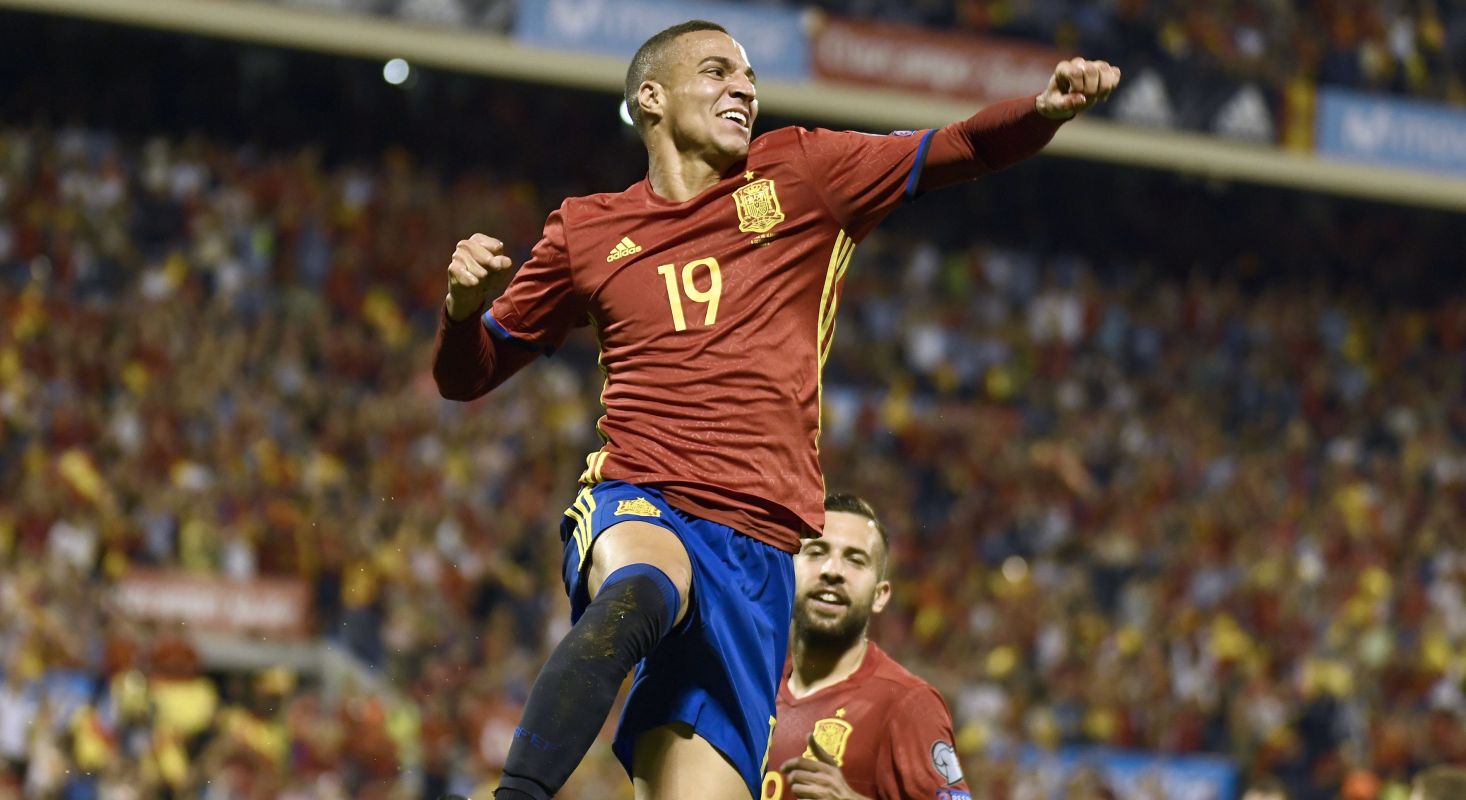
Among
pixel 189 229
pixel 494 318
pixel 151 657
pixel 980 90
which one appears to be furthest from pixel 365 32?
pixel 494 318

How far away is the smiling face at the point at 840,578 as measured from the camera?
17.9 feet

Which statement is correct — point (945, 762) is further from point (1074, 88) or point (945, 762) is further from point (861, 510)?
point (1074, 88)

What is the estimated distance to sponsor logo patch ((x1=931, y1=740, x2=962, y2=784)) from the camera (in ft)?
16.4

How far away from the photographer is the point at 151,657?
487 inches

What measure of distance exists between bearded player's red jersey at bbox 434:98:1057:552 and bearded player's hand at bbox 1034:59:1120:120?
7 cm

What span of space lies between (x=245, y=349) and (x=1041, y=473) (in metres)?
7.99

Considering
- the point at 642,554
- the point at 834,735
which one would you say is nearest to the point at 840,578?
the point at 834,735

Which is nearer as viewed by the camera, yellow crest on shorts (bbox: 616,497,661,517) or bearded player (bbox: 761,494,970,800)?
yellow crest on shorts (bbox: 616,497,661,517)

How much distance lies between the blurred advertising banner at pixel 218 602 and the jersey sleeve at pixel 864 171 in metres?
10.0

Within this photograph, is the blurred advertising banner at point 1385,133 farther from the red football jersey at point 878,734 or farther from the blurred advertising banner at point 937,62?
the red football jersey at point 878,734

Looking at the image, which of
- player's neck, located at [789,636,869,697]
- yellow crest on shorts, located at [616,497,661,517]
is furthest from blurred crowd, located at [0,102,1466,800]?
yellow crest on shorts, located at [616,497,661,517]

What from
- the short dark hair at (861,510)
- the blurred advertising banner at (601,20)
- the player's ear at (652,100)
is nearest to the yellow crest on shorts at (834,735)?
the short dark hair at (861,510)

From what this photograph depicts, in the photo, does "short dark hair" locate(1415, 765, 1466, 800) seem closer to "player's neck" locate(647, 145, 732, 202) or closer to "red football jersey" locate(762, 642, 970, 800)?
"red football jersey" locate(762, 642, 970, 800)

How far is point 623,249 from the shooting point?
14.9 feet
